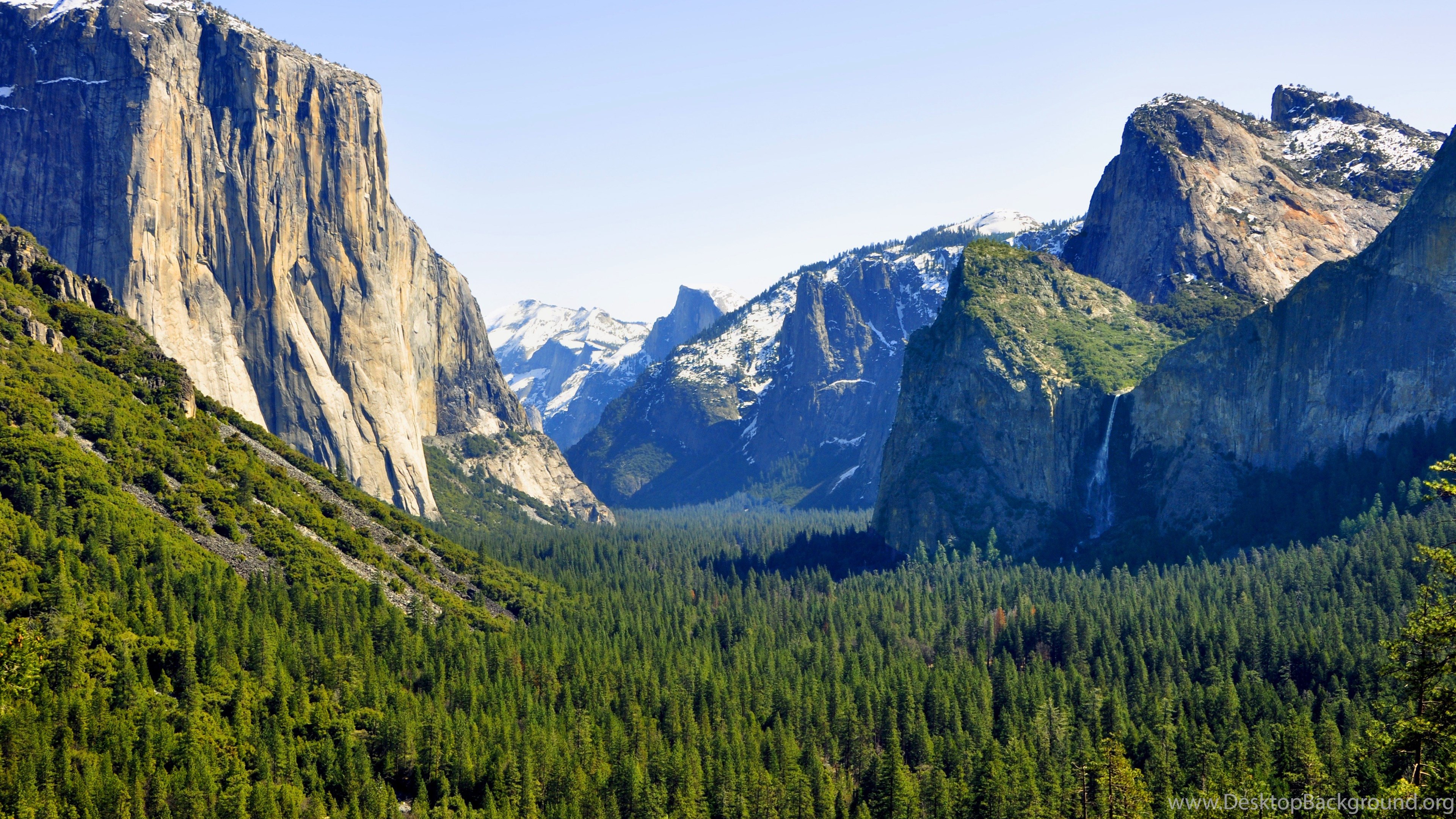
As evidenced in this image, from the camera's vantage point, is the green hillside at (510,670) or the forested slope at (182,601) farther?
the green hillside at (510,670)

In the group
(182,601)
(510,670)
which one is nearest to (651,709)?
(510,670)

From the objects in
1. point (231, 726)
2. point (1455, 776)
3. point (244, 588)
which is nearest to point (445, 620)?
point (244, 588)

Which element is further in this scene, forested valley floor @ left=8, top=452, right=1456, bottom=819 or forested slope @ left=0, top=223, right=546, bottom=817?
forested valley floor @ left=8, top=452, right=1456, bottom=819

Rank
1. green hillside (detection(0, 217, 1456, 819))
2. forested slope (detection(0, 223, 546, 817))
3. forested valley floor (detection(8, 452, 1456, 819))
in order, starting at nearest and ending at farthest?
forested slope (detection(0, 223, 546, 817)), forested valley floor (detection(8, 452, 1456, 819)), green hillside (detection(0, 217, 1456, 819))

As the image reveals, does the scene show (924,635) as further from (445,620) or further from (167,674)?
(167,674)

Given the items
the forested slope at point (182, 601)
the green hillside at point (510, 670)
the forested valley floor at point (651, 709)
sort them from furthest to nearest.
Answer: the green hillside at point (510, 670), the forested valley floor at point (651, 709), the forested slope at point (182, 601)

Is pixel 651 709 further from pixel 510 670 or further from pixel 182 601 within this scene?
pixel 182 601

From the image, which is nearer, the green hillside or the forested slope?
the forested slope

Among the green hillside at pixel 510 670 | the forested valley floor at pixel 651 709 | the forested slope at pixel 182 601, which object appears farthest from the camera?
the green hillside at pixel 510 670

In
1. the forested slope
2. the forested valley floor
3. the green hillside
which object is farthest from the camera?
the green hillside

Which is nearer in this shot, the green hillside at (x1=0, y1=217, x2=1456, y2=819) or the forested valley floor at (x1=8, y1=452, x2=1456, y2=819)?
the forested valley floor at (x1=8, y1=452, x2=1456, y2=819)

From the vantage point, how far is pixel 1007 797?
4190 inches

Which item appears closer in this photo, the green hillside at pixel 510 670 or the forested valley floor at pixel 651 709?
the forested valley floor at pixel 651 709

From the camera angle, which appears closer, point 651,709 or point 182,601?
point 182,601
